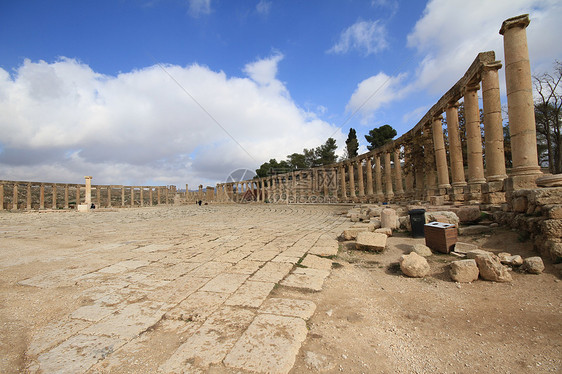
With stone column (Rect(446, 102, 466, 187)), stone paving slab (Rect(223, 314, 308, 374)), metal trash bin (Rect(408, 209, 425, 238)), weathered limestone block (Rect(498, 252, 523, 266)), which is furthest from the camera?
stone column (Rect(446, 102, 466, 187))

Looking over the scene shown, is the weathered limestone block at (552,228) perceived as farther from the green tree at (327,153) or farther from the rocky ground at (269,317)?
the green tree at (327,153)

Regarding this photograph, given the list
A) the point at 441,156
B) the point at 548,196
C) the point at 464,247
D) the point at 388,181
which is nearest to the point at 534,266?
the point at 464,247

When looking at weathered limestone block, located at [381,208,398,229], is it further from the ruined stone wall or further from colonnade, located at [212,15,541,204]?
the ruined stone wall

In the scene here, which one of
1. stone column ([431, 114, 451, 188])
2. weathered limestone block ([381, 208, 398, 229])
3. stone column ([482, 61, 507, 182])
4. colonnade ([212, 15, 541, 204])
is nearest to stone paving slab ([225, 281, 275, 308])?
weathered limestone block ([381, 208, 398, 229])

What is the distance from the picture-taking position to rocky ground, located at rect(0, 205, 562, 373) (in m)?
1.93

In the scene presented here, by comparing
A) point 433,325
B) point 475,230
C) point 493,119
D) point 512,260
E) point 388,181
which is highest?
point 493,119

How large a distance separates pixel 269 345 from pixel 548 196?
5473mm

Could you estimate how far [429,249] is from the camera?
15.4 feet

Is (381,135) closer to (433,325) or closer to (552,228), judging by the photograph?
(552,228)

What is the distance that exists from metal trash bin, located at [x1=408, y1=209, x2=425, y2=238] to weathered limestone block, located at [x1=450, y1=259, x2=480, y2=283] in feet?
8.27

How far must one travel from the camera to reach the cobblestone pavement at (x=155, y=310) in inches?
75.1

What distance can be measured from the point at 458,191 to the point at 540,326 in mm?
8310

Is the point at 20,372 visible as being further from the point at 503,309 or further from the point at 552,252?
the point at 552,252

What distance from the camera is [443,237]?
4648mm
